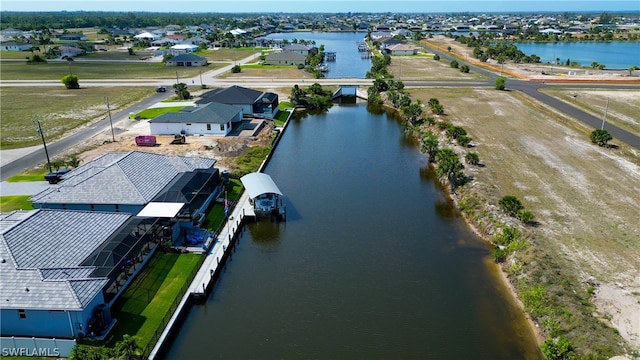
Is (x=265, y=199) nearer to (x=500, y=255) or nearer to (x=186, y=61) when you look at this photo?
(x=500, y=255)

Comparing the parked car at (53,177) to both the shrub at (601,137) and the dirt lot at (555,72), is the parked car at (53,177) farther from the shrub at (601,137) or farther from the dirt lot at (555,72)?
the dirt lot at (555,72)

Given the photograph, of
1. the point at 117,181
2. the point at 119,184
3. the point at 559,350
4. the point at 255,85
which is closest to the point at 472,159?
the point at 559,350

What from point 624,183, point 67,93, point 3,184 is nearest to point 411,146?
point 624,183

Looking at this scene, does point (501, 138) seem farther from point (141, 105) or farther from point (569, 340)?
point (141, 105)

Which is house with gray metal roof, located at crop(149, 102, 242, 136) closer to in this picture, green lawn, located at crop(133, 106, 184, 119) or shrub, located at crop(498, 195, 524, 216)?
green lawn, located at crop(133, 106, 184, 119)

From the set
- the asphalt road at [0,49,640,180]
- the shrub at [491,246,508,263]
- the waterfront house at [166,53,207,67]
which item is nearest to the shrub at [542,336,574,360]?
the shrub at [491,246,508,263]

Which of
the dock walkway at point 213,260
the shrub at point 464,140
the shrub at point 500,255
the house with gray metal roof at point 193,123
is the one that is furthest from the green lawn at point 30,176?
the shrub at point 464,140

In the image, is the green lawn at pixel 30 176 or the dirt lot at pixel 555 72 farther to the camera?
the dirt lot at pixel 555 72

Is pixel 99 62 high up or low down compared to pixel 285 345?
up
